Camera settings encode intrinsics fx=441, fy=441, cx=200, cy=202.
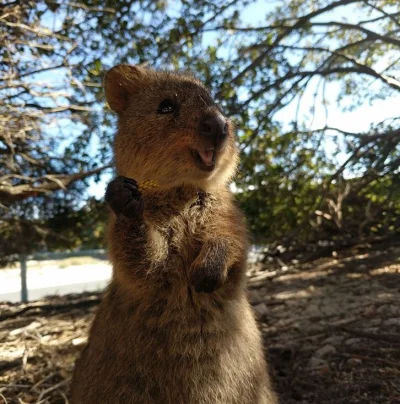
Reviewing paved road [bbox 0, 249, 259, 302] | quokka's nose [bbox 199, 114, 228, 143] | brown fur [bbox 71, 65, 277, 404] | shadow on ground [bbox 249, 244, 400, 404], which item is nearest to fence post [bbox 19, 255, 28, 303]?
paved road [bbox 0, 249, 259, 302]

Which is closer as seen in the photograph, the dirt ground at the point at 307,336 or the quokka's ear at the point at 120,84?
the quokka's ear at the point at 120,84

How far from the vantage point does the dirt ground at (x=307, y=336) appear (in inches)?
134

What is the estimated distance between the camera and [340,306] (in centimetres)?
478

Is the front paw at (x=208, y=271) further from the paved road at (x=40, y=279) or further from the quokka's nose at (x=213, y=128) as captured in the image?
the paved road at (x=40, y=279)

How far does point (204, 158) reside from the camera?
8.49 feet

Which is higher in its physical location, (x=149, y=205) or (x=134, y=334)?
(x=149, y=205)

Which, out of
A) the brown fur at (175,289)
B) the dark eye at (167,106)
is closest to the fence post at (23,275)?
the brown fur at (175,289)

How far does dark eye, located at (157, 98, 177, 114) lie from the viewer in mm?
2744

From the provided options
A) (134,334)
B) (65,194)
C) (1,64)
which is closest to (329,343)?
(134,334)

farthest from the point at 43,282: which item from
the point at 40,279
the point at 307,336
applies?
the point at 307,336

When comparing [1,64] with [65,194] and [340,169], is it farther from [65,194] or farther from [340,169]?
[340,169]

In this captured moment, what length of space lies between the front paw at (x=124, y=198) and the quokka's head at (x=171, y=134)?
372mm

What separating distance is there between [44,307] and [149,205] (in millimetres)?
4523

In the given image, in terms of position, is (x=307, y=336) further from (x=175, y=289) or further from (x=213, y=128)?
(x=213, y=128)
